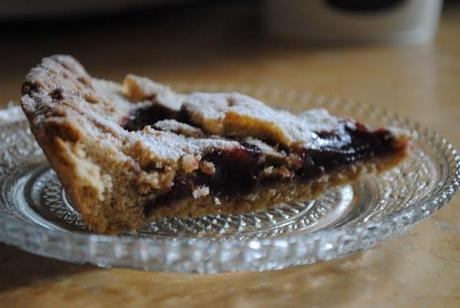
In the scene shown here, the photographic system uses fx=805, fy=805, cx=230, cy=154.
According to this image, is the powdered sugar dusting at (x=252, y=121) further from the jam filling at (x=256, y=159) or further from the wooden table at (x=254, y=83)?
the wooden table at (x=254, y=83)

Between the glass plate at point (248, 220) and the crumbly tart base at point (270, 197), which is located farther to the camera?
the crumbly tart base at point (270, 197)

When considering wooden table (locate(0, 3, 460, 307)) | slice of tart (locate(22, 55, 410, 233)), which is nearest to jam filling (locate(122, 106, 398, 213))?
slice of tart (locate(22, 55, 410, 233))

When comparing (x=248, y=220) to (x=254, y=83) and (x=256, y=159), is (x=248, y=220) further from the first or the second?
(x=254, y=83)

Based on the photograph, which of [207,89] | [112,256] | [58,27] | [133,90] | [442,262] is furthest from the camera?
[58,27]

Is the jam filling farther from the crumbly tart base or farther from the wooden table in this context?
the wooden table

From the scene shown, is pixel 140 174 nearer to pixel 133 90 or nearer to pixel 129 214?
pixel 129 214

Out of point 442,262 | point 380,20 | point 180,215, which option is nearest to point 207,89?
point 180,215

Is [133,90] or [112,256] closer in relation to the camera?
[112,256]

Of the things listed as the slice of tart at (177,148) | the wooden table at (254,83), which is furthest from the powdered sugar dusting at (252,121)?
the wooden table at (254,83)
